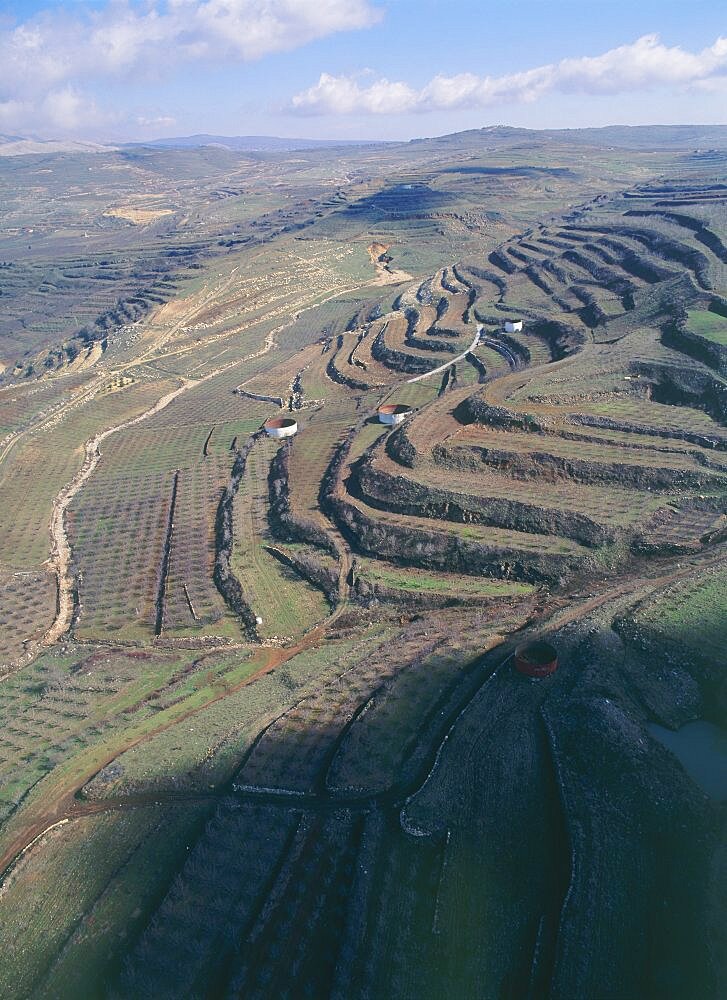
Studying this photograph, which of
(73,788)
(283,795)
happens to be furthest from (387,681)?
(73,788)

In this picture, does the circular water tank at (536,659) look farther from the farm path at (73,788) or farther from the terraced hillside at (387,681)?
the farm path at (73,788)

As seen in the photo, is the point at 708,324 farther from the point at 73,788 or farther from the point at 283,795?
the point at 73,788

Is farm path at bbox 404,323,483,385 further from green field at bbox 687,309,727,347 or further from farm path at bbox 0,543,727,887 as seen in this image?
farm path at bbox 0,543,727,887

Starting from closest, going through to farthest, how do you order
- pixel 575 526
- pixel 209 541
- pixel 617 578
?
pixel 617 578 → pixel 575 526 → pixel 209 541

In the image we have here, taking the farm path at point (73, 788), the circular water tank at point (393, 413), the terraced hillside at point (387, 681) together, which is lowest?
the farm path at point (73, 788)

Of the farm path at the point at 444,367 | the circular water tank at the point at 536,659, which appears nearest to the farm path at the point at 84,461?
the circular water tank at the point at 536,659

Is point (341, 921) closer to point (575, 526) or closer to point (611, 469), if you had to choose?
point (575, 526)

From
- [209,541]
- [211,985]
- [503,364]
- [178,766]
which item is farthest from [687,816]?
[503,364]
